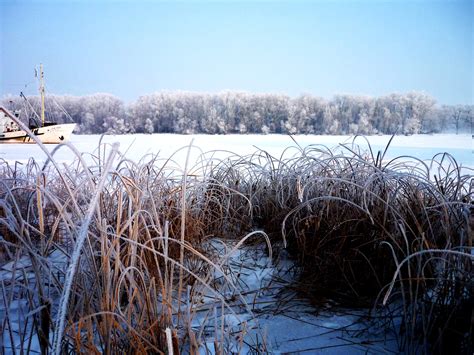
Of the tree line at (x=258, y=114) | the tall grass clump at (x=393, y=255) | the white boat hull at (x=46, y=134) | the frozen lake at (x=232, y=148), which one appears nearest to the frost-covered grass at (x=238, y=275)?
the tall grass clump at (x=393, y=255)

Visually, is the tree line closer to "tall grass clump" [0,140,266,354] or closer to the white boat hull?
the white boat hull

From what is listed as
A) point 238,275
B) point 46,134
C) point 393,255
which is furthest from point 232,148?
point 393,255

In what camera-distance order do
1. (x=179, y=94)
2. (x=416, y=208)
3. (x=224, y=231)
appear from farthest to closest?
(x=179, y=94) → (x=224, y=231) → (x=416, y=208)

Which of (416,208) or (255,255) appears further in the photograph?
(255,255)

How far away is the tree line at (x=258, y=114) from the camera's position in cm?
1357

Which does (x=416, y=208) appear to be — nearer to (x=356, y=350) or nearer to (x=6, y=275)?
(x=356, y=350)

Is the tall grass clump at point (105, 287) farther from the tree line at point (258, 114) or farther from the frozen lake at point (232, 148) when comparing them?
the tree line at point (258, 114)

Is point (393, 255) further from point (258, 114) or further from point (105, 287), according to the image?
point (258, 114)

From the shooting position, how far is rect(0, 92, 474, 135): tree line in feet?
44.5

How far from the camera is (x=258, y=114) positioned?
14117 mm

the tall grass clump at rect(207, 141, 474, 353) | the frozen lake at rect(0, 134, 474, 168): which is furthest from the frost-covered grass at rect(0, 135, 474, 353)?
the frozen lake at rect(0, 134, 474, 168)

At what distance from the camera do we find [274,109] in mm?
14562

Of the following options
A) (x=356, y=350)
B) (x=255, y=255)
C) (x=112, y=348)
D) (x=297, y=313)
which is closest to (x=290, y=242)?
(x=255, y=255)

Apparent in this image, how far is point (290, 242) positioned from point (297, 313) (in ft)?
1.30
